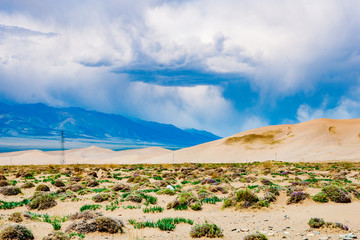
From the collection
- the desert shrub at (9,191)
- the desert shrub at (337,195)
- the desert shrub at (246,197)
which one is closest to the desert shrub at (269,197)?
the desert shrub at (246,197)

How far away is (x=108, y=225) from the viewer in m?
10.2

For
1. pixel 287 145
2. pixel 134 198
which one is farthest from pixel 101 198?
pixel 287 145

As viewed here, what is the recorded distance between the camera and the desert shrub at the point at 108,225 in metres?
10.1

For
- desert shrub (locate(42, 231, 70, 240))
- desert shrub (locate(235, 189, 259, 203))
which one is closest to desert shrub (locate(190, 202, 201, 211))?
desert shrub (locate(235, 189, 259, 203))

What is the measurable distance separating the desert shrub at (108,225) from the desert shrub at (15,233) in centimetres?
208

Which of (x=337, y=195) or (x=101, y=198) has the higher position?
(x=101, y=198)

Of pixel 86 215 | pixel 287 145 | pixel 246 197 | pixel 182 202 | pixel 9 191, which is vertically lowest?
pixel 182 202

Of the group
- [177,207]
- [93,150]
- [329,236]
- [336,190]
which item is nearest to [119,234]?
[177,207]

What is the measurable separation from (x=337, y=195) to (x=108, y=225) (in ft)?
36.4

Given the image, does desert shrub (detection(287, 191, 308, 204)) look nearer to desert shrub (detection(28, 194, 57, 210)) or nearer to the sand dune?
desert shrub (detection(28, 194, 57, 210))

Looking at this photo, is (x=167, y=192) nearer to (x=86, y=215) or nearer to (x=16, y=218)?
(x=86, y=215)

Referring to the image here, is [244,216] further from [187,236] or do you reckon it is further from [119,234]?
[119,234]

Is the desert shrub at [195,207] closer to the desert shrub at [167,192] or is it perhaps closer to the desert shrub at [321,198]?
the desert shrub at [167,192]

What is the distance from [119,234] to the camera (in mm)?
10023
